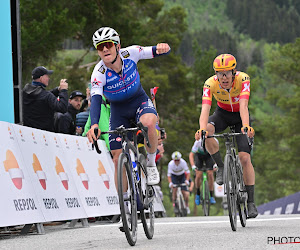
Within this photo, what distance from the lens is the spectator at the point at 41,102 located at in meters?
12.5

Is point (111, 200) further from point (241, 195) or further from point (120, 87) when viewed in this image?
point (120, 87)

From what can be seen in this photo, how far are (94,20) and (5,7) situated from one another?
A: 992 inches

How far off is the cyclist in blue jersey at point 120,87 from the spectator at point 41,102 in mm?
4040

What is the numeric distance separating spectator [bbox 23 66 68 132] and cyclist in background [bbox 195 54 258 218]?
332 centimetres

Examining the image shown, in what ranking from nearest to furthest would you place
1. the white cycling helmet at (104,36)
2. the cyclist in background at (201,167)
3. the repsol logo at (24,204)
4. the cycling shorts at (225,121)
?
the white cycling helmet at (104,36), the repsol logo at (24,204), the cycling shorts at (225,121), the cyclist in background at (201,167)

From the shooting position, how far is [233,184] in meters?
9.28

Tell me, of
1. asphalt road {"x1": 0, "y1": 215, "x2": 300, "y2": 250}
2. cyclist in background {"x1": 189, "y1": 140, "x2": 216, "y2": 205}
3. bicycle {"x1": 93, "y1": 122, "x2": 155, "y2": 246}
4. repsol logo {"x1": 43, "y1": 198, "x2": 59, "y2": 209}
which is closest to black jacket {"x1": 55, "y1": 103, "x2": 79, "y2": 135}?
repsol logo {"x1": 43, "y1": 198, "x2": 59, "y2": 209}

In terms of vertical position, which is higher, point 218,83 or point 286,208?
point 218,83

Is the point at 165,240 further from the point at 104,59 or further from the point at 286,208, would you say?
the point at 286,208

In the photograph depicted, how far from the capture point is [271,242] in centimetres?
709

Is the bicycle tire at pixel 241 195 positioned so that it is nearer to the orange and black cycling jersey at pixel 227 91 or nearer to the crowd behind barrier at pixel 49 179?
the orange and black cycling jersey at pixel 227 91

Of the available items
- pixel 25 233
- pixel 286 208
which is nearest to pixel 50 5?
pixel 286 208

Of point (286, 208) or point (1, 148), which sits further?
point (286, 208)

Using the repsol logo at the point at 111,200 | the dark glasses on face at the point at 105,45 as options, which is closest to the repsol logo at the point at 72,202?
the repsol logo at the point at 111,200
